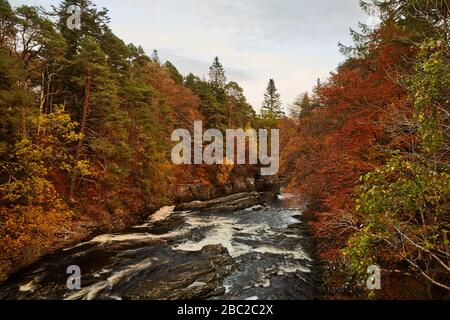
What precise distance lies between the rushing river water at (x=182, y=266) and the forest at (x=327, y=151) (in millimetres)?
1201

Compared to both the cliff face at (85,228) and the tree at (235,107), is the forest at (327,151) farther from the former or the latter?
the tree at (235,107)

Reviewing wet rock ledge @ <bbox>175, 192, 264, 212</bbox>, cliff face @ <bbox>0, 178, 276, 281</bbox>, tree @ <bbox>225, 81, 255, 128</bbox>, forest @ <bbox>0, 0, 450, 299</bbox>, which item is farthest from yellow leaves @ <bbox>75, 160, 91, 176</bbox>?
tree @ <bbox>225, 81, 255, 128</bbox>

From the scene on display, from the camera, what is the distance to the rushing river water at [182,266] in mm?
12297

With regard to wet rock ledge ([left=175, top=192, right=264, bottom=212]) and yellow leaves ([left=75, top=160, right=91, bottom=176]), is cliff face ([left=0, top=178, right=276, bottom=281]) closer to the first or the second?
wet rock ledge ([left=175, top=192, right=264, bottom=212])

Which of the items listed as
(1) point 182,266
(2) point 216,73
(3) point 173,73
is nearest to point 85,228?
(1) point 182,266

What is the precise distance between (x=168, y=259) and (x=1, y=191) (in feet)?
28.8

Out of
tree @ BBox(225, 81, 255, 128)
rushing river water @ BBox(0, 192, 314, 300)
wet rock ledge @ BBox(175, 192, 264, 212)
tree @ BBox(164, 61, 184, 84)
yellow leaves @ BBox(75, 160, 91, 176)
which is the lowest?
rushing river water @ BBox(0, 192, 314, 300)

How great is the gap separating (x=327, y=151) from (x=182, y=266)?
1038 cm

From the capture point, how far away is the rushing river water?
40.3ft

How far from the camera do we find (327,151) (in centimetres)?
1733

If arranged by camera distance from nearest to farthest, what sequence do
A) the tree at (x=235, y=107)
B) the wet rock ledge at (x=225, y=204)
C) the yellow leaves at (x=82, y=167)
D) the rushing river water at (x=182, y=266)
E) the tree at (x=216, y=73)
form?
the rushing river water at (x=182, y=266), the yellow leaves at (x=82, y=167), the wet rock ledge at (x=225, y=204), the tree at (x=235, y=107), the tree at (x=216, y=73)

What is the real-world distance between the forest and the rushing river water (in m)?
1.20

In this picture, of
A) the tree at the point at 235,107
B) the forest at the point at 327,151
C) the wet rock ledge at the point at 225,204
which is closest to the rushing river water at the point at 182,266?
the forest at the point at 327,151
